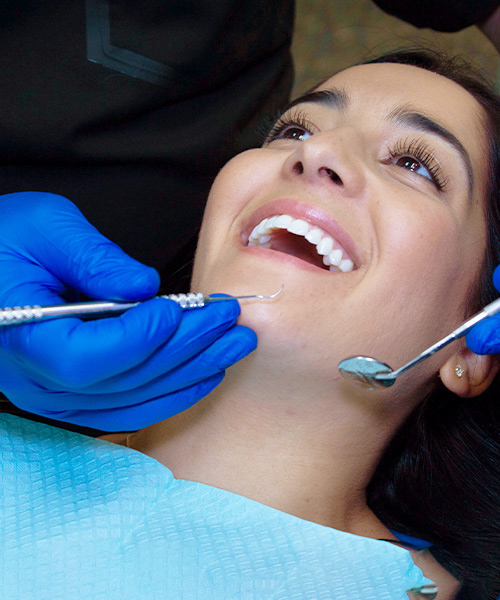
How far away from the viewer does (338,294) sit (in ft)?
3.36

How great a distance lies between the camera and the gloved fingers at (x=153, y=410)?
106cm

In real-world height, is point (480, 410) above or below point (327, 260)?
below

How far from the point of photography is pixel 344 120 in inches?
47.5

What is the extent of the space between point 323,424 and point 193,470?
0.82ft

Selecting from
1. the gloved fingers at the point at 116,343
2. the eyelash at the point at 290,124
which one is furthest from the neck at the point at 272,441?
the eyelash at the point at 290,124

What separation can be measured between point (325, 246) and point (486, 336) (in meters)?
0.32

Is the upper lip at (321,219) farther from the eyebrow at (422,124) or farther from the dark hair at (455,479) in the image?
the dark hair at (455,479)

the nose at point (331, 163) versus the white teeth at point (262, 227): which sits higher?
the nose at point (331, 163)

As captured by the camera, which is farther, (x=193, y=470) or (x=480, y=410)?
(x=480, y=410)

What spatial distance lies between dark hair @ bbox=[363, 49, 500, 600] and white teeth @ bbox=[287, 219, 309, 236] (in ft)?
1.52

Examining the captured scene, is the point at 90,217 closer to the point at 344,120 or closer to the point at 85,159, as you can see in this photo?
the point at 85,159

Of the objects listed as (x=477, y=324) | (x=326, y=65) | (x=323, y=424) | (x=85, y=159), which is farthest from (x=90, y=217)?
(x=326, y=65)

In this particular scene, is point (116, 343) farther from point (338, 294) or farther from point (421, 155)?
point (421, 155)

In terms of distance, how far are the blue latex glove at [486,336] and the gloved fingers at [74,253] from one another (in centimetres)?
55
